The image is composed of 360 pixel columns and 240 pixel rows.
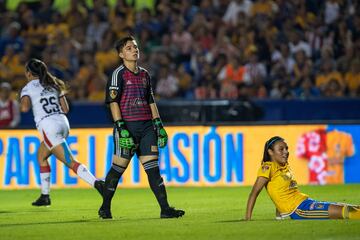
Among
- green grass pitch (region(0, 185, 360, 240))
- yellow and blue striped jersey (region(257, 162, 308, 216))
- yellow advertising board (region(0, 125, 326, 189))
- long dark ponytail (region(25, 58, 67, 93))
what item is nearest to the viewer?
green grass pitch (region(0, 185, 360, 240))

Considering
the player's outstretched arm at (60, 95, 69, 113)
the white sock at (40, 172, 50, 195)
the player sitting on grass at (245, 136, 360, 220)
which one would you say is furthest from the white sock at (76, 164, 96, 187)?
the player sitting on grass at (245, 136, 360, 220)

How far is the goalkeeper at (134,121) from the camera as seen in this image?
11.8 metres

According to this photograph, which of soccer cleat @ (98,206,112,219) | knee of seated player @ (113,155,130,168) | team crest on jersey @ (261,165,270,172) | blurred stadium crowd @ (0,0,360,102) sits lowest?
soccer cleat @ (98,206,112,219)

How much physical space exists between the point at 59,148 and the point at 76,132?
430 cm

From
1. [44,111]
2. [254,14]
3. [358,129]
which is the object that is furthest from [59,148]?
[254,14]

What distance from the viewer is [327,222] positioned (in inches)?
429

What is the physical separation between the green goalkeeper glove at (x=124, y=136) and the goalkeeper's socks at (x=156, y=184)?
1.00ft

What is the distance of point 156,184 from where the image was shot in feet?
38.8

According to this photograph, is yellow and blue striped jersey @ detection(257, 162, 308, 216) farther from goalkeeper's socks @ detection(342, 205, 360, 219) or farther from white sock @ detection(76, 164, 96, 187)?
white sock @ detection(76, 164, 96, 187)

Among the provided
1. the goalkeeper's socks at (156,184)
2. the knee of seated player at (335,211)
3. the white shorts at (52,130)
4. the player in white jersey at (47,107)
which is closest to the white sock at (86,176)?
the player in white jersey at (47,107)

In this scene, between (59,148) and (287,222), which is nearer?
(287,222)

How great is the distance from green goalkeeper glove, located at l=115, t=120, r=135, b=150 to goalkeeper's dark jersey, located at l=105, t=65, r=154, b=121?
16 centimetres

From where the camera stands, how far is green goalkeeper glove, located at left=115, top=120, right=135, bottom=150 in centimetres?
1173

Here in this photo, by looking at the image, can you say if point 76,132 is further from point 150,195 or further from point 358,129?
point 358,129
